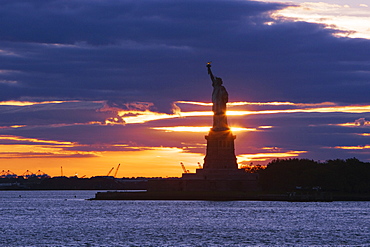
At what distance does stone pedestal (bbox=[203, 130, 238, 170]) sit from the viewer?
17750 cm

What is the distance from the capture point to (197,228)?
108250mm

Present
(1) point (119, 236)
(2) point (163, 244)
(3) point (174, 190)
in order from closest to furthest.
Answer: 1. (2) point (163, 244)
2. (1) point (119, 236)
3. (3) point (174, 190)

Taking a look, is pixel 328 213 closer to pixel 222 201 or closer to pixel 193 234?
pixel 222 201

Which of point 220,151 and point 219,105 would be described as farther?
point 219,105

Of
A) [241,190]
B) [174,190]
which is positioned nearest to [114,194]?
[174,190]

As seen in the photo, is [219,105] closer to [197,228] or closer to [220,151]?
[220,151]

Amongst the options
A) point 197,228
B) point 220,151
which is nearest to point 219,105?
point 220,151

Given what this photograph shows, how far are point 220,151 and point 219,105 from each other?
434 inches

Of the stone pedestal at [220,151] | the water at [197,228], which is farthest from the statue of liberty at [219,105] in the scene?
the water at [197,228]

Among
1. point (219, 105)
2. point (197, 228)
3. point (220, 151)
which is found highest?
point (219, 105)

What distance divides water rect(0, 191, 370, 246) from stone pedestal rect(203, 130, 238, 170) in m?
26.7

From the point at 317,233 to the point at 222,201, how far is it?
2736 inches

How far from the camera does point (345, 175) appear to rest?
19512 cm

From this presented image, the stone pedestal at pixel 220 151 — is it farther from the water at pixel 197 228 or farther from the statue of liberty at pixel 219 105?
the water at pixel 197 228
